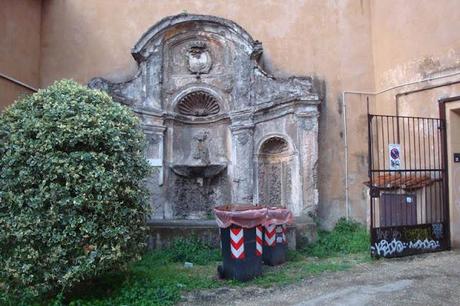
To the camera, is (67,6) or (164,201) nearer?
(164,201)

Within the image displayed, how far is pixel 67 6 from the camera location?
11.4 m

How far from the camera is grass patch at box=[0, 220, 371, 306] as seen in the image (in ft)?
19.6

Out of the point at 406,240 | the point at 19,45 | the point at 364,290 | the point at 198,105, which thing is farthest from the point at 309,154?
the point at 19,45

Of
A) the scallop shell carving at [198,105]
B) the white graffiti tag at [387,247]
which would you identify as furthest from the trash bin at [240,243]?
the scallop shell carving at [198,105]

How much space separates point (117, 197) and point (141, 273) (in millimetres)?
1661

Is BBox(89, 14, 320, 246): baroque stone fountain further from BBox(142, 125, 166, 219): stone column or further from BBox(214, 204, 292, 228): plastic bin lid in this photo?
BBox(214, 204, 292, 228): plastic bin lid

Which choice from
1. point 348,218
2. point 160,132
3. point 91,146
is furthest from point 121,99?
point 348,218

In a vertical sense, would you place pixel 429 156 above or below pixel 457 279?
above

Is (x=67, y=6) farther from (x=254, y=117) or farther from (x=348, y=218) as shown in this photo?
(x=348, y=218)

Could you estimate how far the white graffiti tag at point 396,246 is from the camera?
816 centimetres

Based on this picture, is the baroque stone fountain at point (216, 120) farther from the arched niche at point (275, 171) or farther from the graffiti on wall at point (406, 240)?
the graffiti on wall at point (406, 240)

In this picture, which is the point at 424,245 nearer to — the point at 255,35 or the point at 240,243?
the point at 240,243

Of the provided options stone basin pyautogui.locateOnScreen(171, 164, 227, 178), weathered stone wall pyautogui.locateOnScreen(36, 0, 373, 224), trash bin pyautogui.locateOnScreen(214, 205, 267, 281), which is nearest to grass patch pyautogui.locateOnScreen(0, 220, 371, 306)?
trash bin pyautogui.locateOnScreen(214, 205, 267, 281)

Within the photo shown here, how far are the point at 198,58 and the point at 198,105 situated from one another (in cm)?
113
